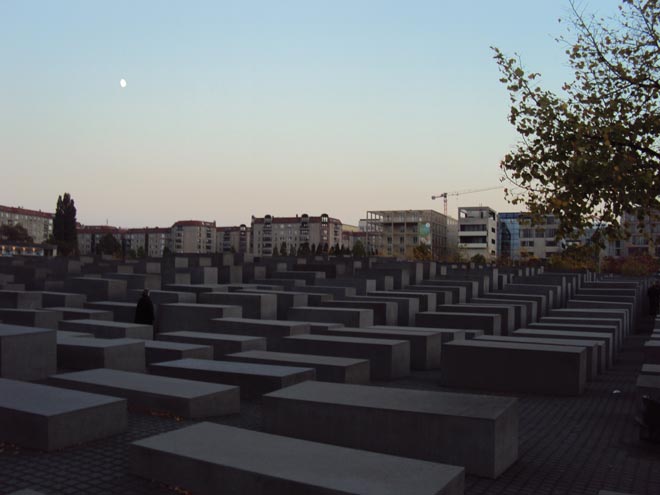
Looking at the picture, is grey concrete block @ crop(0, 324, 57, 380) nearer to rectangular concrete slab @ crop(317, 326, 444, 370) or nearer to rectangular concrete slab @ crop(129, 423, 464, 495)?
rectangular concrete slab @ crop(129, 423, 464, 495)

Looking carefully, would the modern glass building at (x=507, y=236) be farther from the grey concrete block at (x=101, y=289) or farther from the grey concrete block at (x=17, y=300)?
the grey concrete block at (x=17, y=300)

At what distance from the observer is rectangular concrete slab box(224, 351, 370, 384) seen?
34.0 feet

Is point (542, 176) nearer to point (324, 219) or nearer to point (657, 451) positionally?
point (657, 451)

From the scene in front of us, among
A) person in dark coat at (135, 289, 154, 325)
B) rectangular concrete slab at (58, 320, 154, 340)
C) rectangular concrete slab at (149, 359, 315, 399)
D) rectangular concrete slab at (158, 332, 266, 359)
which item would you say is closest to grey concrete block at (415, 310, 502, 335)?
rectangular concrete slab at (158, 332, 266, 359)

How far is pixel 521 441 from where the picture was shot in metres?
7.83

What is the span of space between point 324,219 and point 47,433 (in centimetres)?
18049

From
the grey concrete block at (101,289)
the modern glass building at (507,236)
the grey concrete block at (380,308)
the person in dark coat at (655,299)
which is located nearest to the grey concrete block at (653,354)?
the grey concrete block at (380,308)

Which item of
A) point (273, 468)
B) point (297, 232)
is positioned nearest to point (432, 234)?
point (297, 232)

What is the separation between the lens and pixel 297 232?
19288 centimetres

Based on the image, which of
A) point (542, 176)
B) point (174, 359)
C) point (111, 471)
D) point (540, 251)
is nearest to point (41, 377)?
point (174, 359)

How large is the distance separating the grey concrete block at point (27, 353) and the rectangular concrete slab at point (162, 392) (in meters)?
1.16

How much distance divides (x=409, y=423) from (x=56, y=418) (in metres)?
3.82

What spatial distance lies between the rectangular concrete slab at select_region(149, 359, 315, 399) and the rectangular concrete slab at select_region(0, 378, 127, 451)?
93.9 inches

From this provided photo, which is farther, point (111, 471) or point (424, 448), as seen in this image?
point (424, 448)
